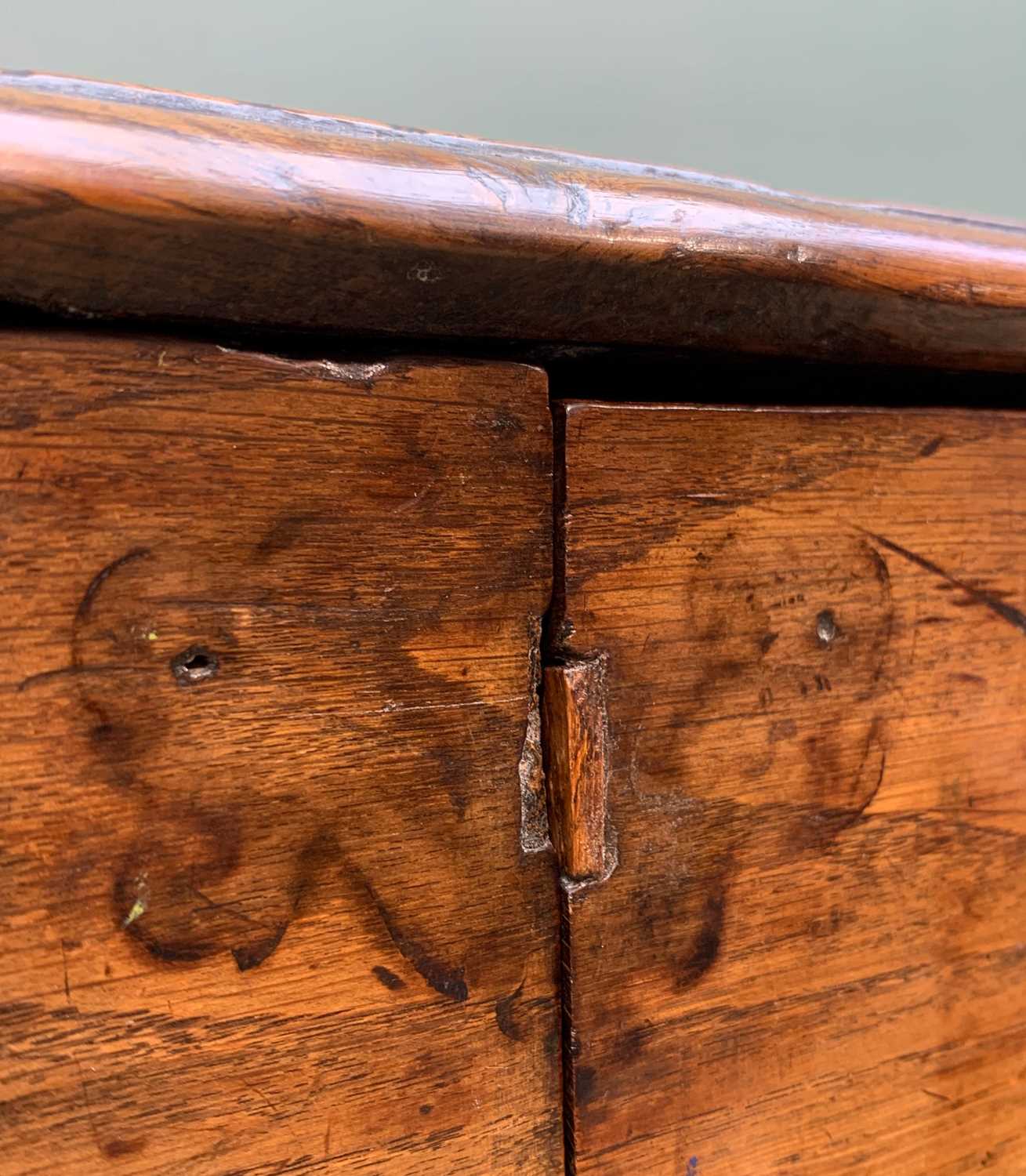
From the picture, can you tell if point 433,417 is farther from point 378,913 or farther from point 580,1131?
point 580,1131

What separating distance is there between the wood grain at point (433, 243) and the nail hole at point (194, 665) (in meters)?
0.13

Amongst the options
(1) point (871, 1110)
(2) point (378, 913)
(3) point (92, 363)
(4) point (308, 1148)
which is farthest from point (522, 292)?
(1) point (871, 1110)

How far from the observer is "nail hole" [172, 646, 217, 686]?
0.35 m

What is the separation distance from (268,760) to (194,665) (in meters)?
0.05

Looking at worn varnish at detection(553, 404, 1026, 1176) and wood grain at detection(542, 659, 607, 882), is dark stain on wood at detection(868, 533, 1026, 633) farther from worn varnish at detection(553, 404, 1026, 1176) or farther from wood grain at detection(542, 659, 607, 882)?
wood grain at detection(542, 659, 607, 882)

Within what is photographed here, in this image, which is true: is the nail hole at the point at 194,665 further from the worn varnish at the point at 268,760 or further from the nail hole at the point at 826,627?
the nail hole at the point at 826,627

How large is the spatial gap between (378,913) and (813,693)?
0.82 ft

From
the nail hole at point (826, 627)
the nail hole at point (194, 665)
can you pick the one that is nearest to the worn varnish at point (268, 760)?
the nail hole at point (194, 665)

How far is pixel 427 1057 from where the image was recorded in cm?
40

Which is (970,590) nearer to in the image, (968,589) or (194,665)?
(968,589)

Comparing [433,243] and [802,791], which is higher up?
[433,243]

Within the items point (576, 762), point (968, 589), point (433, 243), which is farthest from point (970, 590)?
point (433, 243)

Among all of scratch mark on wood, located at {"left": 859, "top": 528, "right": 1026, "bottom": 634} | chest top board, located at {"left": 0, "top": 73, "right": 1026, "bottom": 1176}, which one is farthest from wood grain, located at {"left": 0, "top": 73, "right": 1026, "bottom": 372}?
scratch mark on wood, located at {"left": 859, "top": 528, "right": 1026, "bottom": 634}

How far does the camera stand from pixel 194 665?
1.15ft
